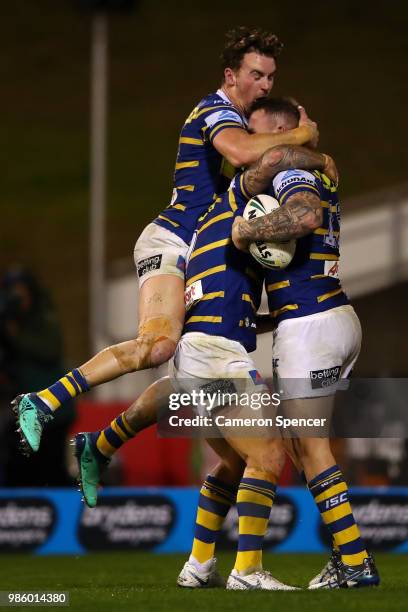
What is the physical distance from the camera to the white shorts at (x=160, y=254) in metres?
7.33

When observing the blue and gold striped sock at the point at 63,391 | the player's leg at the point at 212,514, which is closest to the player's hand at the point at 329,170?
the player's leg at the point at 212,514

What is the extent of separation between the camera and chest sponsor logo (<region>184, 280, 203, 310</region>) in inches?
276

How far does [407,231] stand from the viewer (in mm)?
17781

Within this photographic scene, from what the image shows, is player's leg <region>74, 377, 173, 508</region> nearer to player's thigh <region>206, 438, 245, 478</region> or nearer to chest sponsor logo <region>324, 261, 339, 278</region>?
player's thigh <region>206, 438, 245, 478</region>

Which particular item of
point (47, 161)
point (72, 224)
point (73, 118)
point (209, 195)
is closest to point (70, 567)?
point (209, 195)

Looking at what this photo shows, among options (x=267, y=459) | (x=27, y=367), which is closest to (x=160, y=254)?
(x=267, y=459)

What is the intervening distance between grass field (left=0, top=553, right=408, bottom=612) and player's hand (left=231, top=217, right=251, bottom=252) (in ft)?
5.40

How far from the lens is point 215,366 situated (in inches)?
269

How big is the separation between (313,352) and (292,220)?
2.13 ft

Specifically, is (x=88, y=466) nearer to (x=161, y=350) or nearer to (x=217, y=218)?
(x=161, y=350)

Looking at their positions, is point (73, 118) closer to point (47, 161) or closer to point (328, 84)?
point (47, 161)

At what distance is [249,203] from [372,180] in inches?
960

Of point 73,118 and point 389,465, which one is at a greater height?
point 73,118

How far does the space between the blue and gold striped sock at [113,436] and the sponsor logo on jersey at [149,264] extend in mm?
765
